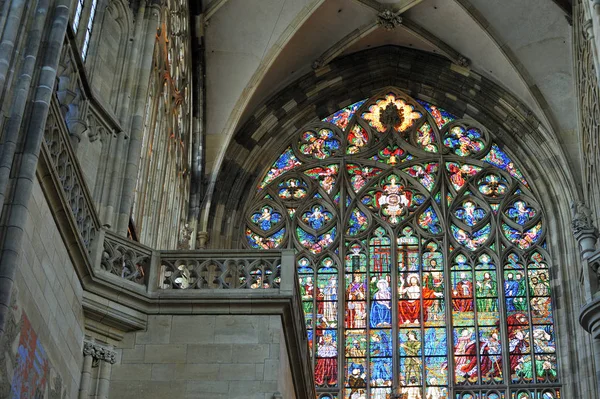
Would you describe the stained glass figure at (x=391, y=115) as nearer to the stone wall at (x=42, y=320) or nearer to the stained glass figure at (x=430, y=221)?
the stained glass figure at (x=430, y=221)

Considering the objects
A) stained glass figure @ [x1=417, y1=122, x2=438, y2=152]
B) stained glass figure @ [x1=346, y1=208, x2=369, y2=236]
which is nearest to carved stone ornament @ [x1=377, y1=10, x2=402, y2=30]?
stained glass figure @ [x1=417, y1=122, x2=438, y2=152]

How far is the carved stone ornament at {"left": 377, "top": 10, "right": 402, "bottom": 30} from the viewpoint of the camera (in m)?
19.5

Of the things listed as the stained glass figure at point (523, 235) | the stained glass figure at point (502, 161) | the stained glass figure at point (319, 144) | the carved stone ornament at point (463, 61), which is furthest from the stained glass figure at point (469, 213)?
the stained glass figure at point (319, 144)

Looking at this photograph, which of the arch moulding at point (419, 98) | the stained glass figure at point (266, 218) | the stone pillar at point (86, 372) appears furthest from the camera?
the stained glass figure at point (266, 218)

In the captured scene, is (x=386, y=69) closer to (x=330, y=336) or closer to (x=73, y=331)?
(x=330, y=336)

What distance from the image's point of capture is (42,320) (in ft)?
29.3

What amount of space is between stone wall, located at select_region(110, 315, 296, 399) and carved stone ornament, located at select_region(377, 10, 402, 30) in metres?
9.75

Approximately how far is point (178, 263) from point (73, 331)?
1811 millimetres

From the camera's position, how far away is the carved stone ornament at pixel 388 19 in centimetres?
1950

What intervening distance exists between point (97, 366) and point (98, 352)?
14cm

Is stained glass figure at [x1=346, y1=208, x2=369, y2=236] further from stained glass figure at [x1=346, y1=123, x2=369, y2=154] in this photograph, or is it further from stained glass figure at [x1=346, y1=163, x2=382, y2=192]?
stained glass figure at [x1=346, y1=123, x2=369, y2=154]

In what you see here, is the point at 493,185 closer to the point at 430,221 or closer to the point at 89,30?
the point at 430,221

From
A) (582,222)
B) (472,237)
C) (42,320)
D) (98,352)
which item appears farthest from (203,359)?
(472,237)

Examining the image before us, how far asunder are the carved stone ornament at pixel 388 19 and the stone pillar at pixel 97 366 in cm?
1055
